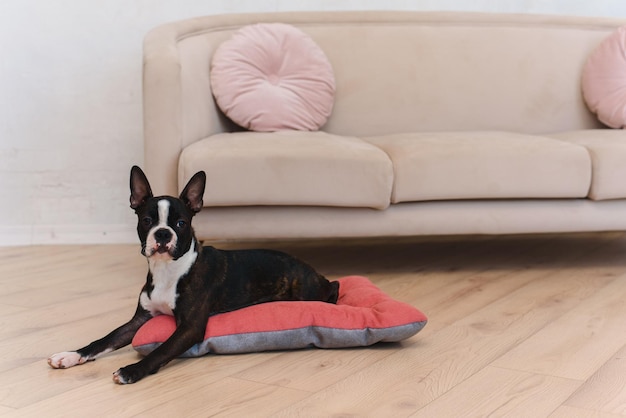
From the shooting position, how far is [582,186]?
9.96 feet

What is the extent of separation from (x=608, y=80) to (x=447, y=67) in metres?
0.70

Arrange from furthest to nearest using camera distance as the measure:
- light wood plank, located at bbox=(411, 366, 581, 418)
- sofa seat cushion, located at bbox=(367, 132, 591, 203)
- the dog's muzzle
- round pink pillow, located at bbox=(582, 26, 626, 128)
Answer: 1. round pink pillow, located at bbox=(582, 26, 626, 128)
2. sofa seat cushion, located at bbox=(367, 132, 591, 203)
3. the dog's muzzle
4. light wood plank, located at bbox=(411, 366, 581, 418)

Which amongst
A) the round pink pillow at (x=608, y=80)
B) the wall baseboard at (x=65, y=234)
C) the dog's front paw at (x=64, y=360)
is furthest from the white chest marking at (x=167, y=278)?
the round pink pillow at (x=608, y=80)

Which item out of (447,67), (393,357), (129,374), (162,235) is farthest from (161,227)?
(447,67)

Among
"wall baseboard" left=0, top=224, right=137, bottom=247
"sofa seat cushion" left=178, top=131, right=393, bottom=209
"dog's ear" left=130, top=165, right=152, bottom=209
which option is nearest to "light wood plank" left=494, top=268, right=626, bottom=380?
"sofa seat cushion" left=178, top=131, right=393, bottom=209

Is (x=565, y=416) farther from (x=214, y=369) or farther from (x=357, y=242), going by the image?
(x=357, y=242)

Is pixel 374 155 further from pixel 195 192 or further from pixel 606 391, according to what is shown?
pixel 606 391

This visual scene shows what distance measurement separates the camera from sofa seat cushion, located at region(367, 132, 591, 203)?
9.63 ft

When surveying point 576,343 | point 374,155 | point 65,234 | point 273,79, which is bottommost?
point 65,234

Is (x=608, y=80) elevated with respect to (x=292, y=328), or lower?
elevated

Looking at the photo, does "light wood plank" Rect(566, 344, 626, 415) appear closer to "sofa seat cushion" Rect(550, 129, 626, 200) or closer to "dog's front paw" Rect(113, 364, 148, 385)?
"dog's front paw" Rect(113, 364, 148, 385)

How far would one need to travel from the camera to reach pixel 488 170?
2.97 metres

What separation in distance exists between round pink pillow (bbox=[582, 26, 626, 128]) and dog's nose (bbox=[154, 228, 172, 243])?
7.63ft

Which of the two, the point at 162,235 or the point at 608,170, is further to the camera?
the point at 608,170
